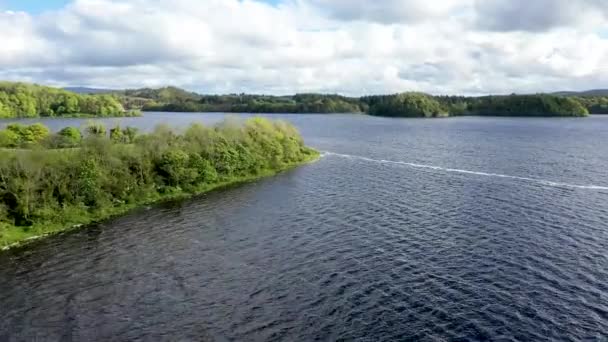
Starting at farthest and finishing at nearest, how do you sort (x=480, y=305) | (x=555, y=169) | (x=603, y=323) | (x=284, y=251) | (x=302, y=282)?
(x=555, y=169) < (x=284, y=251) < (x=302, y=282) < (x=480, y=305) < (x=603, y=323)

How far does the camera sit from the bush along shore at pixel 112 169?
180 ft

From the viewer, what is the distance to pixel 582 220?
5772 centimetres

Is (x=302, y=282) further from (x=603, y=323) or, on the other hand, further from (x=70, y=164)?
(x=70, y=164)

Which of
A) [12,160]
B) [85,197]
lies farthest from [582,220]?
[12,160]

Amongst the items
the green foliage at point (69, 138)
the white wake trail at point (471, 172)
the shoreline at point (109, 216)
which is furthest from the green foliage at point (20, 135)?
the white wake trail at point (471, 172)

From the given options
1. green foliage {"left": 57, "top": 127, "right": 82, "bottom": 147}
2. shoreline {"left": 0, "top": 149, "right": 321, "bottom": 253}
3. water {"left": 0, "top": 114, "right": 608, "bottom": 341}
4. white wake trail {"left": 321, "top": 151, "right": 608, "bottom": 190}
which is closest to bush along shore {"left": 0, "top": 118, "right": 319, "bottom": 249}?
shoreline {"left": 0, "top": 149, "right": 321, "bottom": 253}

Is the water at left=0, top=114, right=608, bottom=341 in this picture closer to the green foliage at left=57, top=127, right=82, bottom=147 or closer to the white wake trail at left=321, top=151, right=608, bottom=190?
the white wake trail at left=321, top=151, right=608, bottom=190

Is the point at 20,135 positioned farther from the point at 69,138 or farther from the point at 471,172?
the point at 471,172

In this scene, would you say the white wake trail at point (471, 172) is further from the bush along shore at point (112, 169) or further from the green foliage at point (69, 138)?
the green foliage at point (69, 138)

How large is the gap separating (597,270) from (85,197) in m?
59.4

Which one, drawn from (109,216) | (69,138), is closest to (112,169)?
(109,216)

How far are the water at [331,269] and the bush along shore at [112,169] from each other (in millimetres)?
4374

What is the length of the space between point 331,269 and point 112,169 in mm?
38327

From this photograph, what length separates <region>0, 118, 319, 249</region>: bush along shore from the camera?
180 feet
